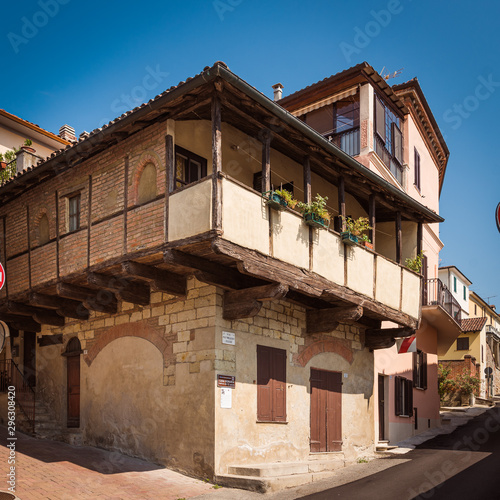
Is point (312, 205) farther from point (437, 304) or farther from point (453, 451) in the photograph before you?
point (437, 304)

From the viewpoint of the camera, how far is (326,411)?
14367 millimetres

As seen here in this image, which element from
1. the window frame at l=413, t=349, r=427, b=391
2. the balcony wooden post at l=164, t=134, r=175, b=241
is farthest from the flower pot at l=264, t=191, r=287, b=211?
the window frame at l=413, t=349, r=427, b=391

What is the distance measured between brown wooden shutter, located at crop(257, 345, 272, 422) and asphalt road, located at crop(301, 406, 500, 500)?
2.00 m

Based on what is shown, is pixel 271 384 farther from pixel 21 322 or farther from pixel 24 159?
pixel 24 159

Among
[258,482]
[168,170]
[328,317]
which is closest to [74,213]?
[168,170]

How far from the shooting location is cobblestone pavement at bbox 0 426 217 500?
395 inches

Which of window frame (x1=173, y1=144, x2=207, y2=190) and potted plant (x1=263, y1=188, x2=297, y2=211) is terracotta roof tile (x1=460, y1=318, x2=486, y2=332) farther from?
potted plant (x1=263, y1=188, x2=297, y2=211)

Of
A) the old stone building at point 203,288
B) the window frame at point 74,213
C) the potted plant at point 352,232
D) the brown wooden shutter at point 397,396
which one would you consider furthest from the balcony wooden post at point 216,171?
→ the brown wooden shutter at point 397,396

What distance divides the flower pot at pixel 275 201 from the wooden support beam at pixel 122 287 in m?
3.58

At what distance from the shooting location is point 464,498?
32.3ft

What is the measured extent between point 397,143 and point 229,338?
35.6ft

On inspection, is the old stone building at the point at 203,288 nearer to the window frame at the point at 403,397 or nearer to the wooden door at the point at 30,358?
the wooden door at the point at 30,358

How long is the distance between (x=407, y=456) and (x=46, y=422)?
355 inches

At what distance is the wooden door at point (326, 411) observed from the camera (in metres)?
13.9
